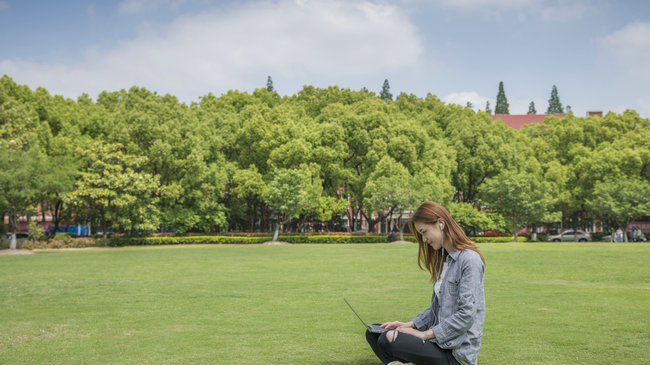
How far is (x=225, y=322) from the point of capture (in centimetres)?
918

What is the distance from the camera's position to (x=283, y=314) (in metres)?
9.92

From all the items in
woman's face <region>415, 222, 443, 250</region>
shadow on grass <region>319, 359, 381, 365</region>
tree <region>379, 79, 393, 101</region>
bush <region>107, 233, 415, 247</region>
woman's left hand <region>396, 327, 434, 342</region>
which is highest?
tree <region>379, 79, 393, 101</region>

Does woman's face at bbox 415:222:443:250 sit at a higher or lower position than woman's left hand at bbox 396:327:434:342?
higher

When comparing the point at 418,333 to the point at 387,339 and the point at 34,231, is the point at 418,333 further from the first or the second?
the point at 34,231

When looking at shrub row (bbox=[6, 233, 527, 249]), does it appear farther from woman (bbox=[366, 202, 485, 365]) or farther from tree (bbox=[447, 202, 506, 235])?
woman (bbox=[366, 202, 485, 365])

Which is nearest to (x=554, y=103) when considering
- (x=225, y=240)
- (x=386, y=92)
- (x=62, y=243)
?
(x=386, y=92)

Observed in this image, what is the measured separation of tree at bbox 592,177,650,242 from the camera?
44812 millimetres

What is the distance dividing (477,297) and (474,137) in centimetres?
5292

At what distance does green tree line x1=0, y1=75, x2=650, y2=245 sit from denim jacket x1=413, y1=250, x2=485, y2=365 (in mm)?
34485

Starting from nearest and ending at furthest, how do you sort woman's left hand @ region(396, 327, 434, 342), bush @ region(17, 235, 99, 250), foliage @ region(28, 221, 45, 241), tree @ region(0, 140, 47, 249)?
woman's left hand @ region(396, 327, 434, 342)
tree @ region(0, 140, 47, 249)
bush @ region(17, 235, 99, 250)
foliage @ region(28, 221, 45, 241)

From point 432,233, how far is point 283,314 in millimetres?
6339

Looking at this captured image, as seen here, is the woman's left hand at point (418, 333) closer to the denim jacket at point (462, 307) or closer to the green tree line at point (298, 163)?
the denim jacket at point (462, 307)

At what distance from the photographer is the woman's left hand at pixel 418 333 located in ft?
13.4

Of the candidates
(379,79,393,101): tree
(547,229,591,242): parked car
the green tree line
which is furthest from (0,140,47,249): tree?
(379,79,393,101): tree
